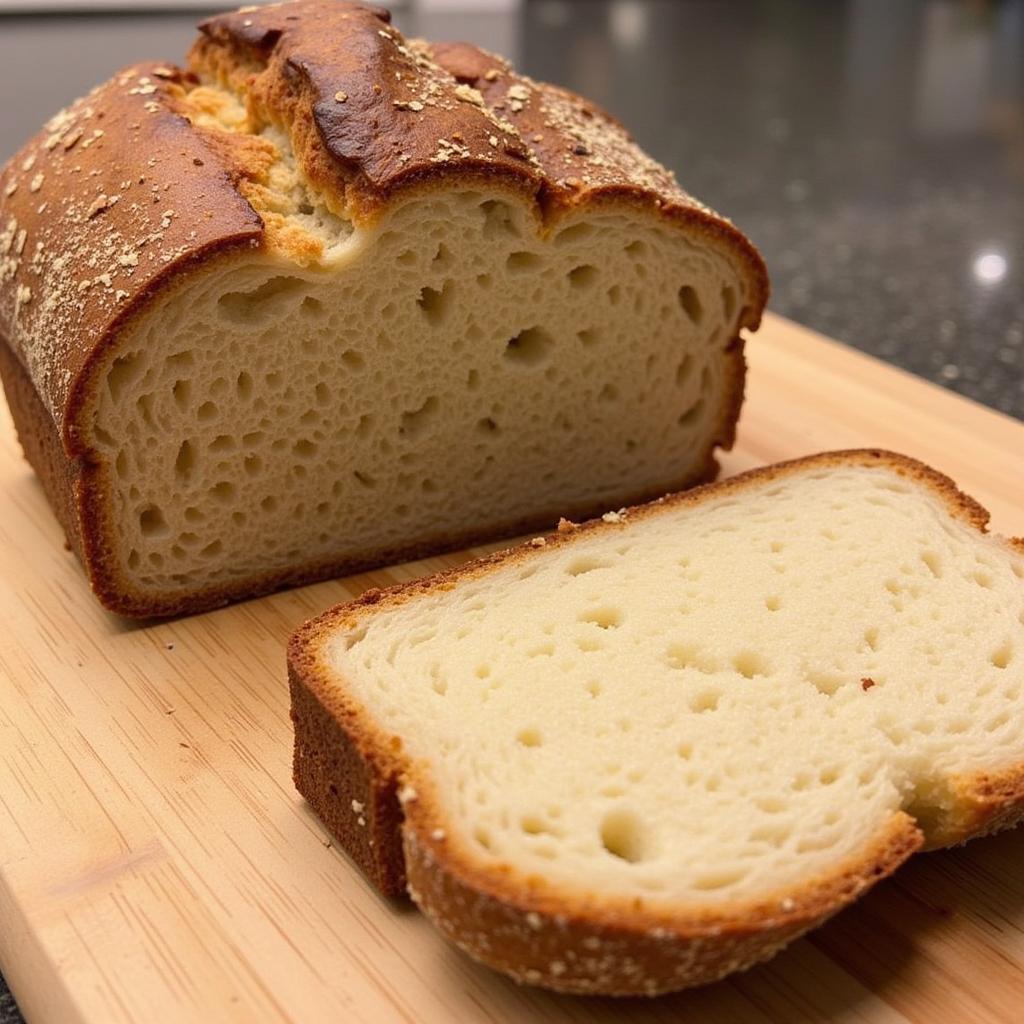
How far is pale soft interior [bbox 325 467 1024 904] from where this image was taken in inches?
79.9

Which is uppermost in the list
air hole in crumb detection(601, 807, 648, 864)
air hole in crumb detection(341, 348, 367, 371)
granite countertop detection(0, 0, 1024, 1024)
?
air hole in crumb detection(341, 348, 367, 371)

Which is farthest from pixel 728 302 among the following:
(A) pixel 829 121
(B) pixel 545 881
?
(A) pixel 829 121

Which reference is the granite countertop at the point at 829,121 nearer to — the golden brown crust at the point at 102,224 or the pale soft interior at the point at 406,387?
the pale soft interior at the point at 406,387

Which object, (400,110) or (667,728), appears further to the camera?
(400,110)

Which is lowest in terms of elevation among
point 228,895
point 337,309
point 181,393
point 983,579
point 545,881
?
point 228,895

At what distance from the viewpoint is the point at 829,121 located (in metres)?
6.94

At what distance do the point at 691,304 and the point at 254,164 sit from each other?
1133 mm

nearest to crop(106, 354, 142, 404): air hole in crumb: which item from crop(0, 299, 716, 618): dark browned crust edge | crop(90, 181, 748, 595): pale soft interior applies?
crop(90, 181, 748, 595): pale soft interior

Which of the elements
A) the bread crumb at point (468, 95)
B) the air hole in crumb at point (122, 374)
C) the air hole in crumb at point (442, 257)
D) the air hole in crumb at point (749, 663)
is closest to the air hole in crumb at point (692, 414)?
the air hole in crumb at point (442, 257)

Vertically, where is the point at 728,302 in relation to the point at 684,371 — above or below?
above

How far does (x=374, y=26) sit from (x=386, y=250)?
58 cm

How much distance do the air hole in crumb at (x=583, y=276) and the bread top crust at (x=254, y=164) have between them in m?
0.19

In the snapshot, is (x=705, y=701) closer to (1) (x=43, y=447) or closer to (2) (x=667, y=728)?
(2) (x=667, y=728)

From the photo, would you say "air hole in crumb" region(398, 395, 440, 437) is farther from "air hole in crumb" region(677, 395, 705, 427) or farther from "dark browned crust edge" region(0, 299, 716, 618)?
"air hole in crumb" region(677, 395, 705, 427)
